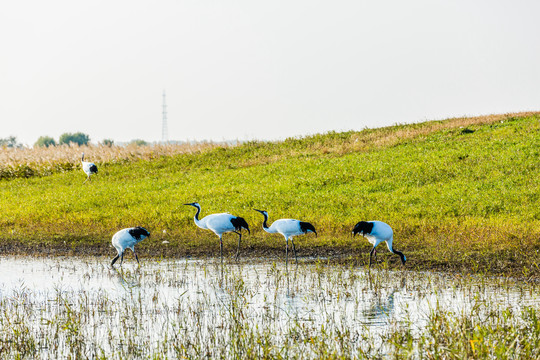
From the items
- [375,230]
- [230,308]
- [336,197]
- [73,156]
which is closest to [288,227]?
[375,230]

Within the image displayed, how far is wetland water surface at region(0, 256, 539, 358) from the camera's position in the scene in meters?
8.77

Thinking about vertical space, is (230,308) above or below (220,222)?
below

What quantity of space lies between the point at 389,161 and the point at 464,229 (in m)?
12.3

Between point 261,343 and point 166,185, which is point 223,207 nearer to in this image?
point 166,185

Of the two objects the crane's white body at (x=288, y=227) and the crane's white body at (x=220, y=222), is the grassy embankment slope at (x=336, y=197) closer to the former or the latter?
the crane's white body at (x=220, y=222)

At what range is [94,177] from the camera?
121 ft

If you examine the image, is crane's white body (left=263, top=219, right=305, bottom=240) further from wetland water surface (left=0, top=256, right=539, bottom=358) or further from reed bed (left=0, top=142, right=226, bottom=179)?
reed bed (left=0, top=142, right=226, bottom=179)

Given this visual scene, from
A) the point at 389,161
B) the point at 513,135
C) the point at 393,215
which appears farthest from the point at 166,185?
the point at 513,135

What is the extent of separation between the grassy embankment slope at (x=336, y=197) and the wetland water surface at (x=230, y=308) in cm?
210

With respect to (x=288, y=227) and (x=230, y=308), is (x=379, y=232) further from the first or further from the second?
(x=230, y=308)

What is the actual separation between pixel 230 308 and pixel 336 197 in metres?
13.9

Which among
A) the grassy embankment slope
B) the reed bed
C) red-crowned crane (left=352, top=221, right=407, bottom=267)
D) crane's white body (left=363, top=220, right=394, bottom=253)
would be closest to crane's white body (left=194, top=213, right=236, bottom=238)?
the grassy embankment slope

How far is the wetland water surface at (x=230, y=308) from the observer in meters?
8.77

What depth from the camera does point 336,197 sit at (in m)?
24.4
